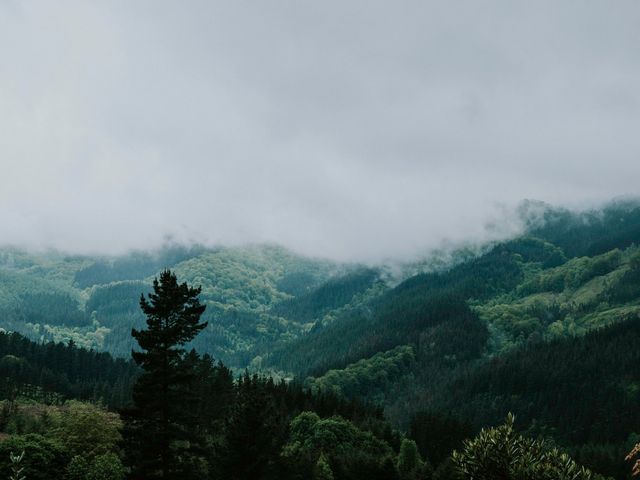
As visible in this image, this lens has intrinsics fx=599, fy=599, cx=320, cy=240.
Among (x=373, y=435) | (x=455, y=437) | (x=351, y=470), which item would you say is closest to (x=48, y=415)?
(x=351, y=470)

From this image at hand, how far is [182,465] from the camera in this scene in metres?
49.3

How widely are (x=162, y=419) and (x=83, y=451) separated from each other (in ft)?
80.9

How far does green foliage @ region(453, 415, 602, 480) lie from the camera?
148 feet

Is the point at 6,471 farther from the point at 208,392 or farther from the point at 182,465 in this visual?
the point at 208,392

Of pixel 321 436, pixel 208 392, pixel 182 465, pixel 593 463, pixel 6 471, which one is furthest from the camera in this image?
pixel 593 463

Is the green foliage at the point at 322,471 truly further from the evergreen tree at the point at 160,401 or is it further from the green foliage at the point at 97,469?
the evergreen tree at the point at 160,401

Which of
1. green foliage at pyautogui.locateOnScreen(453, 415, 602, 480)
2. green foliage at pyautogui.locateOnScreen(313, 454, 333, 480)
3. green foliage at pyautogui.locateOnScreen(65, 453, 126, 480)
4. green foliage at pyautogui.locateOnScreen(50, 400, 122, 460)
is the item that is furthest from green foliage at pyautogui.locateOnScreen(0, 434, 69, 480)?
green foliage at pyautogui.locateOnScreen(453, 415, 602, 480)

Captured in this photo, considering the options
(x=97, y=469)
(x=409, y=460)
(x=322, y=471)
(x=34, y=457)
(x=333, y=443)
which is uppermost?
(x=34, y=457)

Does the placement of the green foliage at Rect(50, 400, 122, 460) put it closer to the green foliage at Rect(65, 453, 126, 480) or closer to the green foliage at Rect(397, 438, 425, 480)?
the green foliage at Rect(65, 453, 126, 480)

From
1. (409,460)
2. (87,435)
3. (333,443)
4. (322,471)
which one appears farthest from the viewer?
(333,443)

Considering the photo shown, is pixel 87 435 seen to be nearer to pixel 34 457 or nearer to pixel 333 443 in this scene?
pixel 34 457

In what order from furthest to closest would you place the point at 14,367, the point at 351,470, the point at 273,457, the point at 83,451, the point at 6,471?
the point at 14,367
the point at 351,470
the point at 83,451
the point at 273,457
the point at 6,471

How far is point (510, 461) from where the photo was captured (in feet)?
152

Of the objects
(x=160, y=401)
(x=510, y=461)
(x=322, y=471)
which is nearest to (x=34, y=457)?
(x=160, y=401)
